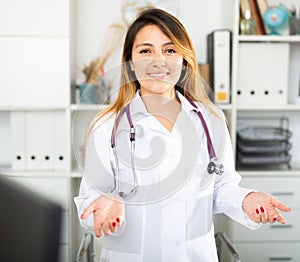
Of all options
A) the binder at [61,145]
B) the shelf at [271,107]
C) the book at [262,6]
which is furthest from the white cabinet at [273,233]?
the binder at [61,145]

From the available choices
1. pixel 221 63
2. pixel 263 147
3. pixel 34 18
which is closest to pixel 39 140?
pixel 34 18

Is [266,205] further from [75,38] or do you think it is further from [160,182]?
[75,38]

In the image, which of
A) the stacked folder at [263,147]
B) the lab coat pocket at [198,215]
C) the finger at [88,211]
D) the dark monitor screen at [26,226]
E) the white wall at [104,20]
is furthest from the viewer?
the white wall at [104,20]

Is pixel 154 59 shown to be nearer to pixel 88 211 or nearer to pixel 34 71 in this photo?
pixel 88 211

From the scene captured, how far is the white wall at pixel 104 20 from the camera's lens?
2434 millimetres

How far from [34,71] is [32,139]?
32 centimetres

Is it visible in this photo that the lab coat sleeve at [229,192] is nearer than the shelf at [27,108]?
Yes

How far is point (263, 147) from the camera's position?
2.34 m

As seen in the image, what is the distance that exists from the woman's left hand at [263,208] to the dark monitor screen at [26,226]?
1.95 feet

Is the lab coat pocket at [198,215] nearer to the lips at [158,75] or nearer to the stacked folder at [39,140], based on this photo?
the lips at [158,75]

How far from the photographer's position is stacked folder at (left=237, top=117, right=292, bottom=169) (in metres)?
2.33

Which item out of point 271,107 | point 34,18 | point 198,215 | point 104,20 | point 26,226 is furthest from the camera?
point 104,20

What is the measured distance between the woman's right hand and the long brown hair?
188 mm

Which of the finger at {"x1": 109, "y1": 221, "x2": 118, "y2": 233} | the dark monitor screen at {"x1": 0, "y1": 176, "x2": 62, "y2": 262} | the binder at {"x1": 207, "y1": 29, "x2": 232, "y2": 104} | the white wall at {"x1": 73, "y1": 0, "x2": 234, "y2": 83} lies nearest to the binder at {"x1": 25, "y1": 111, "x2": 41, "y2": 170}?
the white wall at {"x1": 73, "y1": 0, "x2": 234, "y2": 83}
